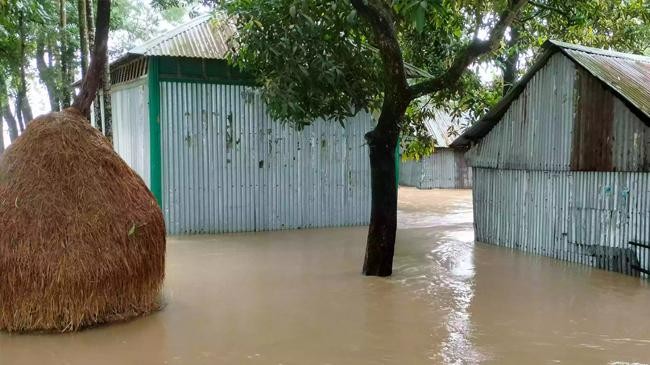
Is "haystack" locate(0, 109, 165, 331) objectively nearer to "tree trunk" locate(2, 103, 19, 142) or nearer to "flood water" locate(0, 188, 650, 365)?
"flood water" locate(0, 188, 650, 365)

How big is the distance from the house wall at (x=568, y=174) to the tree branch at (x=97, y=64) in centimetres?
731

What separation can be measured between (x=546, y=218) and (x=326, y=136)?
5.76 meters

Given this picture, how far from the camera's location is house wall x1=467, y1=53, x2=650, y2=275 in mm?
8477

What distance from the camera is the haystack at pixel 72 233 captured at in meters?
5.55

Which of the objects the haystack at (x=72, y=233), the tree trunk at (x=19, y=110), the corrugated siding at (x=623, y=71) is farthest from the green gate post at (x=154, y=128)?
the tree trunk at (x=19, y=110)

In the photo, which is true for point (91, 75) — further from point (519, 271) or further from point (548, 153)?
point (548, 153)

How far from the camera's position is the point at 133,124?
13633mm

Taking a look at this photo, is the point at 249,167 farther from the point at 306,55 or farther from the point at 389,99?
the point at 389,99

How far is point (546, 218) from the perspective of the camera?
1020 cm

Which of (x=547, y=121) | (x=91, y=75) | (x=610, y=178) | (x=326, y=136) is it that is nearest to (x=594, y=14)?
(x=547, y=121)

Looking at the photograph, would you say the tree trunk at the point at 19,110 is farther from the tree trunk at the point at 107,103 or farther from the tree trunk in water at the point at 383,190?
the tree trunk in water at the point at 383,190

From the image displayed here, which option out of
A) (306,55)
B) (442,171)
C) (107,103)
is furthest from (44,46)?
(442,171)

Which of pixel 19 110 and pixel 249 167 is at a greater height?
pixel 19 110

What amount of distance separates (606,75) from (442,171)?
18738 mm
